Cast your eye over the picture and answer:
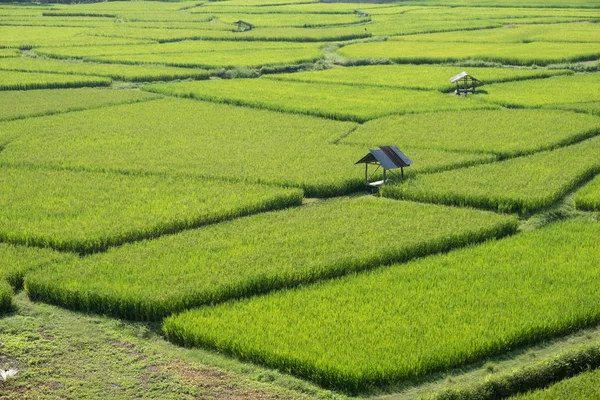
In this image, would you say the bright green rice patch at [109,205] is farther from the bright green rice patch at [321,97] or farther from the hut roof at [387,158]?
the bright green rice patch at [321,97]

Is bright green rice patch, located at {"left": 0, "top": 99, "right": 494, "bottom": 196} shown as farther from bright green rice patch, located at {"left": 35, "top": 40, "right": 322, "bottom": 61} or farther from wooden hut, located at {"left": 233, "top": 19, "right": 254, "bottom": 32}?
wooden hut, located at {"left": 233, "top": 19, "right": 254, "bottom": 32}

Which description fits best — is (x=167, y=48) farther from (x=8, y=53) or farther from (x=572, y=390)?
(x=572, y=390)

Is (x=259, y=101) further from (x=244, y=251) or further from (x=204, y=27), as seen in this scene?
(x=204, y=27)

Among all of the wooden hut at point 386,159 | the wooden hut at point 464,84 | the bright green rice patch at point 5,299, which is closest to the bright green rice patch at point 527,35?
the wooden hut at point 464,84

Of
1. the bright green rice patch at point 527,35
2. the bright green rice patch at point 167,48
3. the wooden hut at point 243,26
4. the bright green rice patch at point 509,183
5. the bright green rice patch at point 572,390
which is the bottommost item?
the bright green rice patch at point 572,390

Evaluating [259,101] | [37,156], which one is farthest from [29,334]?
[259,101]
